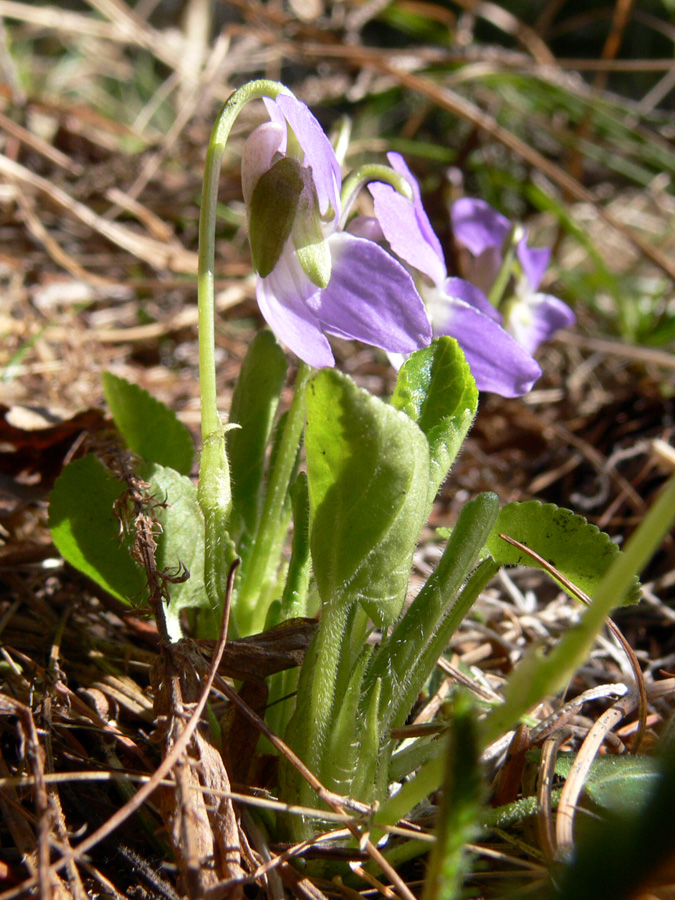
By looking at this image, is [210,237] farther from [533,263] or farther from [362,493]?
[533,263]

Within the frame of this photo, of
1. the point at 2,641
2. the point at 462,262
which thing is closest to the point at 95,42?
the point at 462,262

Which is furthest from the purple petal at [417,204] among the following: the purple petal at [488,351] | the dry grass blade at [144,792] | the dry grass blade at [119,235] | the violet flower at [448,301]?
the dry grass blade at [119,235]

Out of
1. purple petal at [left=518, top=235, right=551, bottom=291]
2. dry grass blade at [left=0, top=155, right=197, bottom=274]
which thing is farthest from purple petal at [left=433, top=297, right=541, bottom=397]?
dry grass blade at [left=0, top=155, right=197, bottom=274]

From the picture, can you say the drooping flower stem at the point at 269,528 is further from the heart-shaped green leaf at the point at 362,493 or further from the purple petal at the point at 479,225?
the purple petal at the point at 479,225

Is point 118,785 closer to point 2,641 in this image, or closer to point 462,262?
point 2,641

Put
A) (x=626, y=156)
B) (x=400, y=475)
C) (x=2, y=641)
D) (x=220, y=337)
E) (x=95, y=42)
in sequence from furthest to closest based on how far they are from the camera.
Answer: (x=95, y=42) → (x=626, y=156) → (x=220, y=337) → (x=2, y=641) → (x=400, y=475)

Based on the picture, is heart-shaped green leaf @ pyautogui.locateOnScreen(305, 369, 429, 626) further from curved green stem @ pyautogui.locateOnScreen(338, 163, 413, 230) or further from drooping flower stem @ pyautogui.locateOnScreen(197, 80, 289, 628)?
curved green stem @ pyautogui.locateOnScreen(338, 163, 413, 230)
